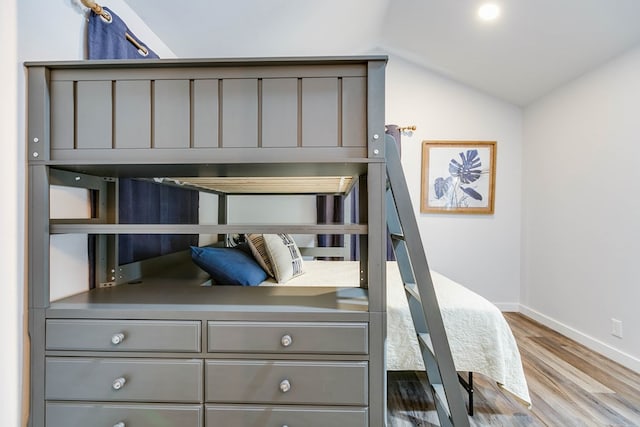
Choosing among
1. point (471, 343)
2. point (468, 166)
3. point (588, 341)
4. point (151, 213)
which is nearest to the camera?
point (471, 343)

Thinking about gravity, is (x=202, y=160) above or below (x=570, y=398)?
above

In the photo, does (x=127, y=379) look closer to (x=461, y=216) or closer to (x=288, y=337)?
(x=288, y=337)

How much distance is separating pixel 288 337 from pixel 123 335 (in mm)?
596

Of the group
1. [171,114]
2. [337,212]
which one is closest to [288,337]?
[171,114]

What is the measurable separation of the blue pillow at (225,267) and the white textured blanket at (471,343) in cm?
81

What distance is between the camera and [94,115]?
1.12 metres

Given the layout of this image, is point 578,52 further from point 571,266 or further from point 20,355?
point 20,355

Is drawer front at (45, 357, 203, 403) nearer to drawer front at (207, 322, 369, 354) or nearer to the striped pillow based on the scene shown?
drawer front at (207, 322, 369, 354)

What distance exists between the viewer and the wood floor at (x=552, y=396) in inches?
65.2

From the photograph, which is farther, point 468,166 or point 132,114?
point 468,166

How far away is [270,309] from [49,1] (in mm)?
1542

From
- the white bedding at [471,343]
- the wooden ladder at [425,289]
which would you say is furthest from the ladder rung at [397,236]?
the white bedding at [471,343]

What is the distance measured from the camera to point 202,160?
1104mm

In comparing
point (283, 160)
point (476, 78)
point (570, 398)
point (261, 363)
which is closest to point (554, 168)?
point (476, 78)
